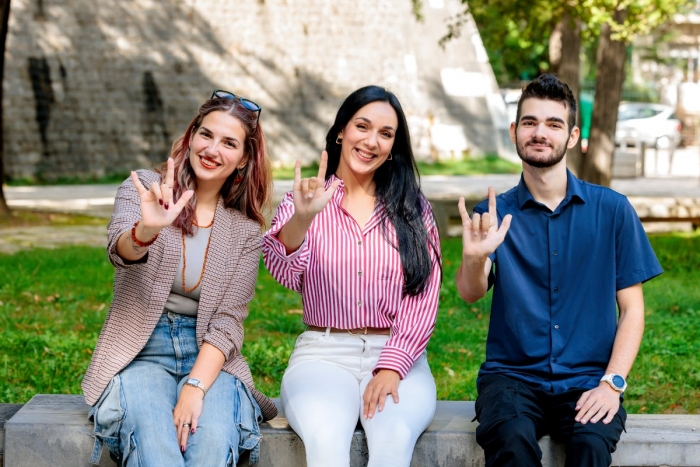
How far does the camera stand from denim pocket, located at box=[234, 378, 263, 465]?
10.7 feet

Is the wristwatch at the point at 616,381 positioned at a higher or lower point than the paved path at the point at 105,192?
higher

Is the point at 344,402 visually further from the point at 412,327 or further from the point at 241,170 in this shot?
the point at 241,170

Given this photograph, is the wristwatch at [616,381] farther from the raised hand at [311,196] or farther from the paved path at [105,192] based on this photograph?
the paved path at [105,192]

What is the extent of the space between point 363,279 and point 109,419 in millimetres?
1013

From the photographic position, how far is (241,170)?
11.9ft

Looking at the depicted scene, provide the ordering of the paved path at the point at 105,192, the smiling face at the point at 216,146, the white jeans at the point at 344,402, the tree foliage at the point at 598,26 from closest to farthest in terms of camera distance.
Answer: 1. the white jeans at the point at 344,402
2. the smiling face at the point at 216,146
3. the tree foliage at the point at 598,26
4. the paved path at the point at 105,192

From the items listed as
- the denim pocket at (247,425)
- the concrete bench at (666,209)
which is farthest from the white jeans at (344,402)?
the concrete bench at (666,209)

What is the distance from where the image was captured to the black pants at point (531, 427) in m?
3.05

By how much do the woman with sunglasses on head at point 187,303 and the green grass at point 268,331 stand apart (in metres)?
1.69

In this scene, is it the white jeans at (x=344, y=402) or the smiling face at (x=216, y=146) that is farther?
the smiling face at (x=216, y=146)

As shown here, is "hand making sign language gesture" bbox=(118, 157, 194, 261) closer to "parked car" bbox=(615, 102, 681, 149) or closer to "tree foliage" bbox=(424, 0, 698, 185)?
"tree foliage" bbox=(424, 0, 698, 185)

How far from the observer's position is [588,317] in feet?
11.1

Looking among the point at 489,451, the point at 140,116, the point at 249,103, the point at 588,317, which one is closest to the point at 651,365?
the point at 588,317

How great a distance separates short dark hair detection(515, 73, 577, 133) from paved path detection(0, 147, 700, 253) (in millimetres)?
6906
